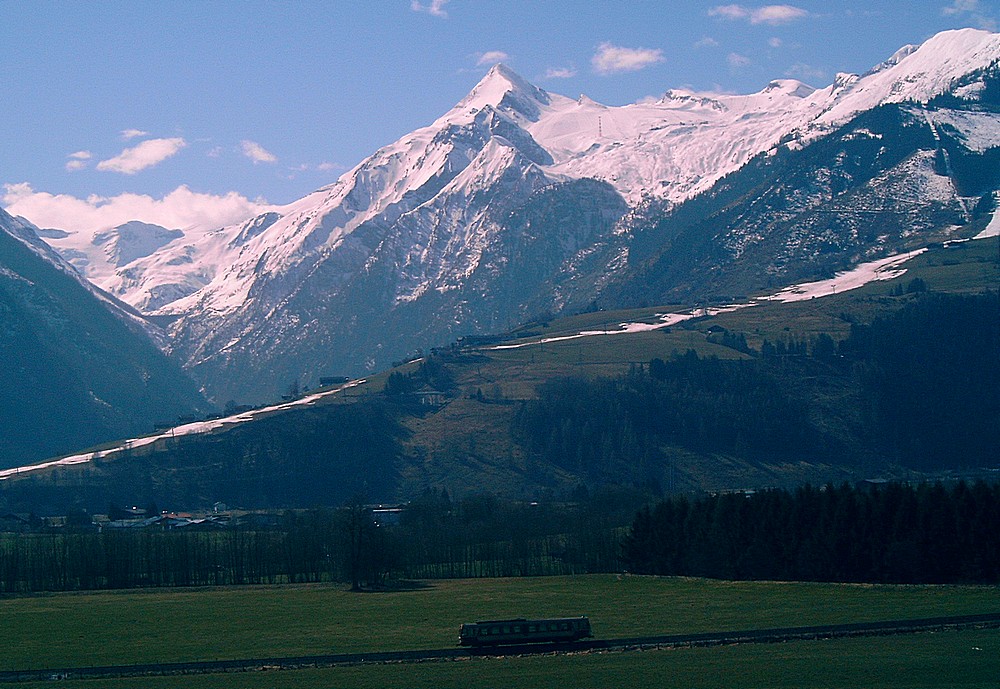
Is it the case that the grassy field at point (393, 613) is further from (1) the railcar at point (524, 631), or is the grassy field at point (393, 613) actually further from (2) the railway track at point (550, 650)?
(2) the railway track at point (550, 650)

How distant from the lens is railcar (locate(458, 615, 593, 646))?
108 metres

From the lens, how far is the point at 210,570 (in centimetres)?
19512

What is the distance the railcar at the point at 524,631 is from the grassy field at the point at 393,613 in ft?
8.73

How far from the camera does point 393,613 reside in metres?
135

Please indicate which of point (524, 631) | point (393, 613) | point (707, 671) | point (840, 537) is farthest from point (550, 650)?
point (840, 537)

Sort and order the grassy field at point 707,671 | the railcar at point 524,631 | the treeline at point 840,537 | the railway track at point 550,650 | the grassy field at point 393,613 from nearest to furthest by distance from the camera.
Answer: the grassy field at point 707,671 < the railway track at point 550,650 < the railcar at point 524,631 < the grassy field at point 393,613 < the treeline at point 840,537

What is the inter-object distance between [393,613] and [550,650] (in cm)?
3305

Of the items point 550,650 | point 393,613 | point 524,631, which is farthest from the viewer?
point 393,613

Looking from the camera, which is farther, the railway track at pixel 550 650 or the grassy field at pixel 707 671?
Answer: the railway track at pixel 550 650

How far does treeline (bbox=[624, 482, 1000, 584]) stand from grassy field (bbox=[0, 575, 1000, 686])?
19.6ft

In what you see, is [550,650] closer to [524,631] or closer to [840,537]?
[524,631]

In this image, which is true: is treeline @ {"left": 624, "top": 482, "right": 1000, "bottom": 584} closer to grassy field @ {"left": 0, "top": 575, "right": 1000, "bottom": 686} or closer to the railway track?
grassy field @ {"left": 0, "top": 575, "right": 1000, "bottom": 686}

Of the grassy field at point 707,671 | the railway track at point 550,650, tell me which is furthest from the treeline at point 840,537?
the grassy field at point 707,671

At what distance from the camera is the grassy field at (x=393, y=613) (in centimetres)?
11062
